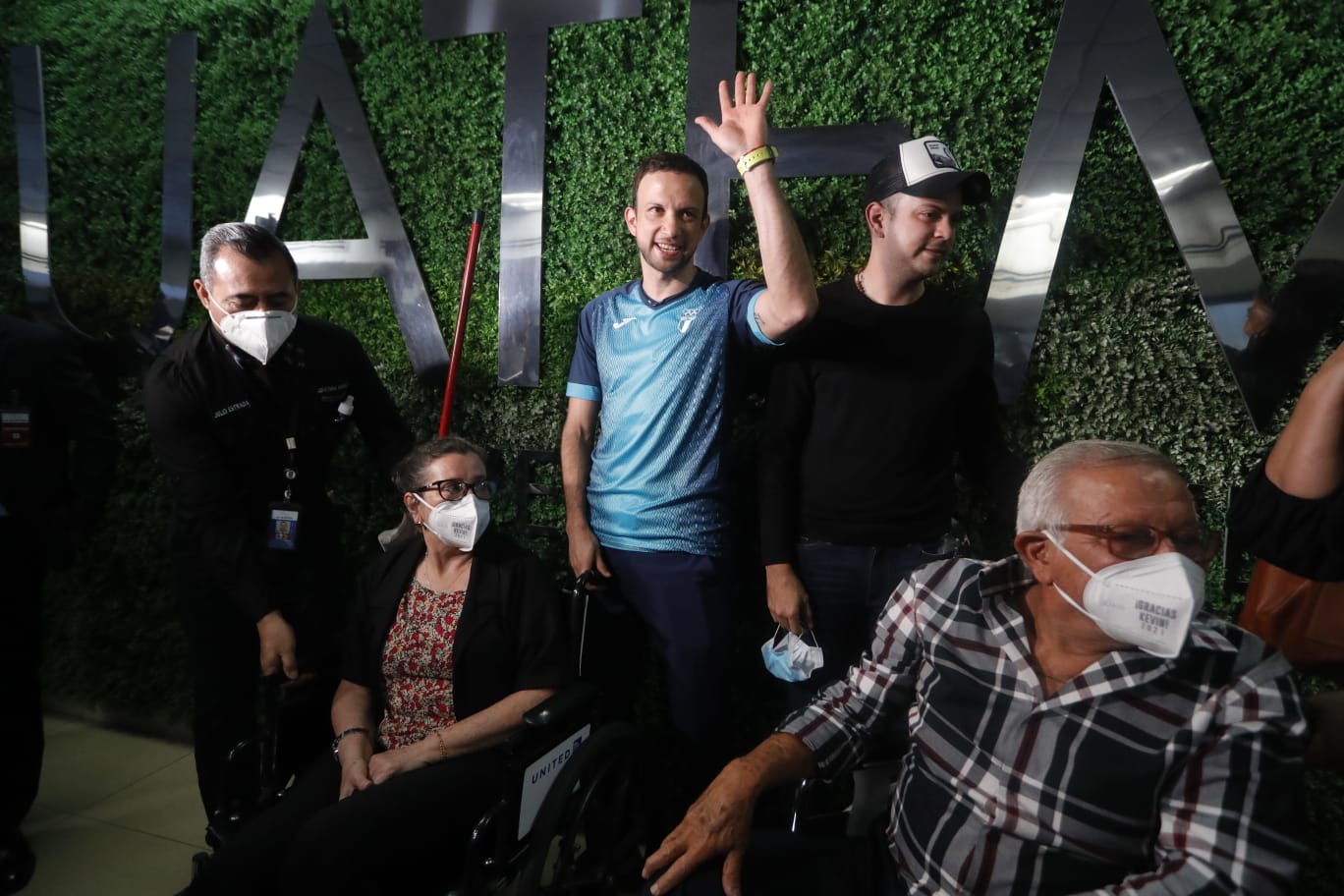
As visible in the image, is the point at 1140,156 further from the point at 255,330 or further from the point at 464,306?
the point at 255,330

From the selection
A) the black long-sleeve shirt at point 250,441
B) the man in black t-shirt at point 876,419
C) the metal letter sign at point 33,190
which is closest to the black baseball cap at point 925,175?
the man in black t-shirt at point 876,419

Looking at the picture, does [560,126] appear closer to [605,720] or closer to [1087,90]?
[1087,90]

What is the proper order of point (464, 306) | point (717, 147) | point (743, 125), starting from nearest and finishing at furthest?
1. point (743, 125)
2. point (717, 147)
3. point (464, 306)

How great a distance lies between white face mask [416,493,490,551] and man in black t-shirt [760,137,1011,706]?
0.72 m

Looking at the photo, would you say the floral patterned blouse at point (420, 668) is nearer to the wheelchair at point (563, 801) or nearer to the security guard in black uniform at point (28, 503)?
the wheelchair at point (563, 801)

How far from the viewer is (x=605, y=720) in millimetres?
2248

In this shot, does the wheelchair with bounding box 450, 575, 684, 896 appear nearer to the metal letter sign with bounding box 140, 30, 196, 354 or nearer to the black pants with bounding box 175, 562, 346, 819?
the black pants with bounding box 175, 562, 346, 819

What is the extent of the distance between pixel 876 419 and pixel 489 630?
3.47ft

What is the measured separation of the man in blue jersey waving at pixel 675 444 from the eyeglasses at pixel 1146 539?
101 cm

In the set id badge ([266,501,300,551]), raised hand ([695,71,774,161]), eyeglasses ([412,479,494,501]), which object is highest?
raised hand ([695,71,774,161])

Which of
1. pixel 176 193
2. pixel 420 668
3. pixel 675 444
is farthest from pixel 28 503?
pixel 675 444

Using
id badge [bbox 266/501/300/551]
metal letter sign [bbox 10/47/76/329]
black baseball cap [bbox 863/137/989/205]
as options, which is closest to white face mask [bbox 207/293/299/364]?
id badge [bbox 266/501/300/551]

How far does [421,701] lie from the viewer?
1.90 metres

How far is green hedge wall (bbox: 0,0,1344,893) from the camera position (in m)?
2.00
